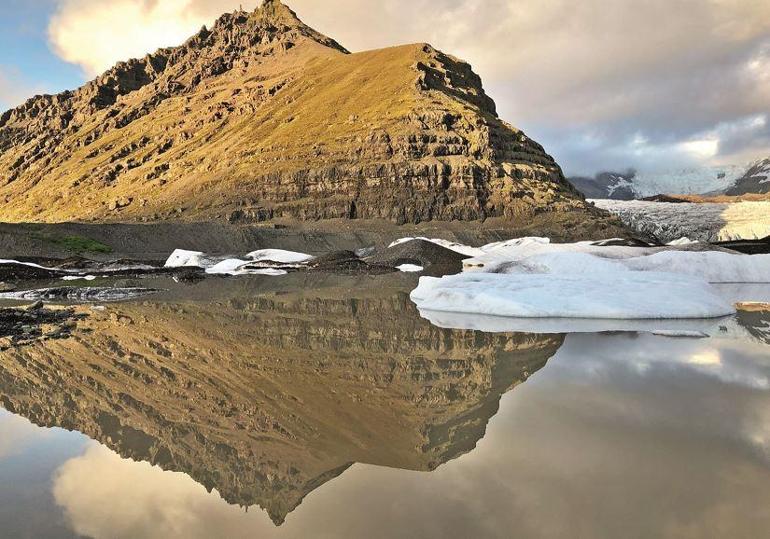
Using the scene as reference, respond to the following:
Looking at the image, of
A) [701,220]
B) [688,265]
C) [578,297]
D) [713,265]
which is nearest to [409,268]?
[688,265]

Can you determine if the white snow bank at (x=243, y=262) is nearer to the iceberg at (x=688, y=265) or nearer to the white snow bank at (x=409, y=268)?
the white snow bank at (x=409, y=268)

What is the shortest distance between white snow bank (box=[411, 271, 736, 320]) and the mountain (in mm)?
61090

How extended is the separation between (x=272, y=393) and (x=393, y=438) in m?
1.97

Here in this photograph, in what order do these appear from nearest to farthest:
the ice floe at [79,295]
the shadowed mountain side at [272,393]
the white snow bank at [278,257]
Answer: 1. the shadowed mountain side at [272,393]
2. the ice floe at [79,295]
3. the white snow bank at [278,257]

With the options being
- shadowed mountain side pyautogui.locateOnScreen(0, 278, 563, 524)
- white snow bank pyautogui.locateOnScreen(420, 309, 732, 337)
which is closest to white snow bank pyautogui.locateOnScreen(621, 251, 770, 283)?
white snow bank pyautogui.locateOnScreen(420, 309, 732, 337)

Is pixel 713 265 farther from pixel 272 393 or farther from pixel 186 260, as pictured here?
pixel 186 260

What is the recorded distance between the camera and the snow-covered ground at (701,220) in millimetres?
72875

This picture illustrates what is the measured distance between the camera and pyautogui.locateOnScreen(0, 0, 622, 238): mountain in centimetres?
7669

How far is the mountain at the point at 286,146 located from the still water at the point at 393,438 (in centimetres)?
6714

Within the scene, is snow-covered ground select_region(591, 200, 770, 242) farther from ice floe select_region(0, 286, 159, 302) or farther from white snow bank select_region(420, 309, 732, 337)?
ice floe select_region(0, 286, 159, 302)

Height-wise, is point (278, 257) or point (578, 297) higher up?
point (578, 297)

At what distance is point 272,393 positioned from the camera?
226 inches

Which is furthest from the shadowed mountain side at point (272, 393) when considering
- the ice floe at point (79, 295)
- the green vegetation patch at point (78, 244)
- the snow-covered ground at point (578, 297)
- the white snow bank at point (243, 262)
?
the green vegetation patch at point (78, 244)

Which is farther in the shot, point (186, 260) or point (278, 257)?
point (278, 257)
